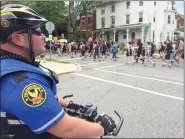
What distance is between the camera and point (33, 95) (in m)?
1.28

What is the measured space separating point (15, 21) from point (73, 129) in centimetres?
64

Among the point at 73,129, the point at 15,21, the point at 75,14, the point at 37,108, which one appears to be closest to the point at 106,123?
the point at 73,129

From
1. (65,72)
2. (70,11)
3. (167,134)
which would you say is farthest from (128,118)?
(65,72)

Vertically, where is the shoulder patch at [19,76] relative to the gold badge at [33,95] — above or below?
above

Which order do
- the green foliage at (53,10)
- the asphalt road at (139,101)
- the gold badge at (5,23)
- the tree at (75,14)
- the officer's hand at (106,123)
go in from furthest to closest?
the asphalt road at (139,101), the tree at (75,14), the green foliage at (53,10), the officer's hand at (106,123), the gold badge at (5,23)

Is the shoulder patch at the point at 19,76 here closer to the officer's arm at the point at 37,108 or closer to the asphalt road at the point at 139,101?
the officer's arm at the point at 37,108

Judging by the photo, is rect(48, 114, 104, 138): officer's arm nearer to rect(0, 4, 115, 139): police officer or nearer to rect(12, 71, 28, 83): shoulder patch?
rect(0, 4, 115, 139): police officer

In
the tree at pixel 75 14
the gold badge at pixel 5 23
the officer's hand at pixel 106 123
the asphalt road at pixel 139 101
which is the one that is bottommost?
the asphalt road at pixel 139 101

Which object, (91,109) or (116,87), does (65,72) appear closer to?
(116,87)

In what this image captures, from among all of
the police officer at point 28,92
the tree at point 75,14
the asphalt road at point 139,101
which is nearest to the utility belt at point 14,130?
the police officer at point 28,92

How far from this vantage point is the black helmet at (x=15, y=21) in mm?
1401

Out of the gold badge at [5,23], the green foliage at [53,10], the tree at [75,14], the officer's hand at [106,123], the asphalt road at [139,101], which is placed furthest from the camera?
the asphalt road at [139,101]

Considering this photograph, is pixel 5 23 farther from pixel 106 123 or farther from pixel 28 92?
pixel 106 123

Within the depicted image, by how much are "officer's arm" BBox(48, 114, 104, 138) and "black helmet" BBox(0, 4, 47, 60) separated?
0.45m
